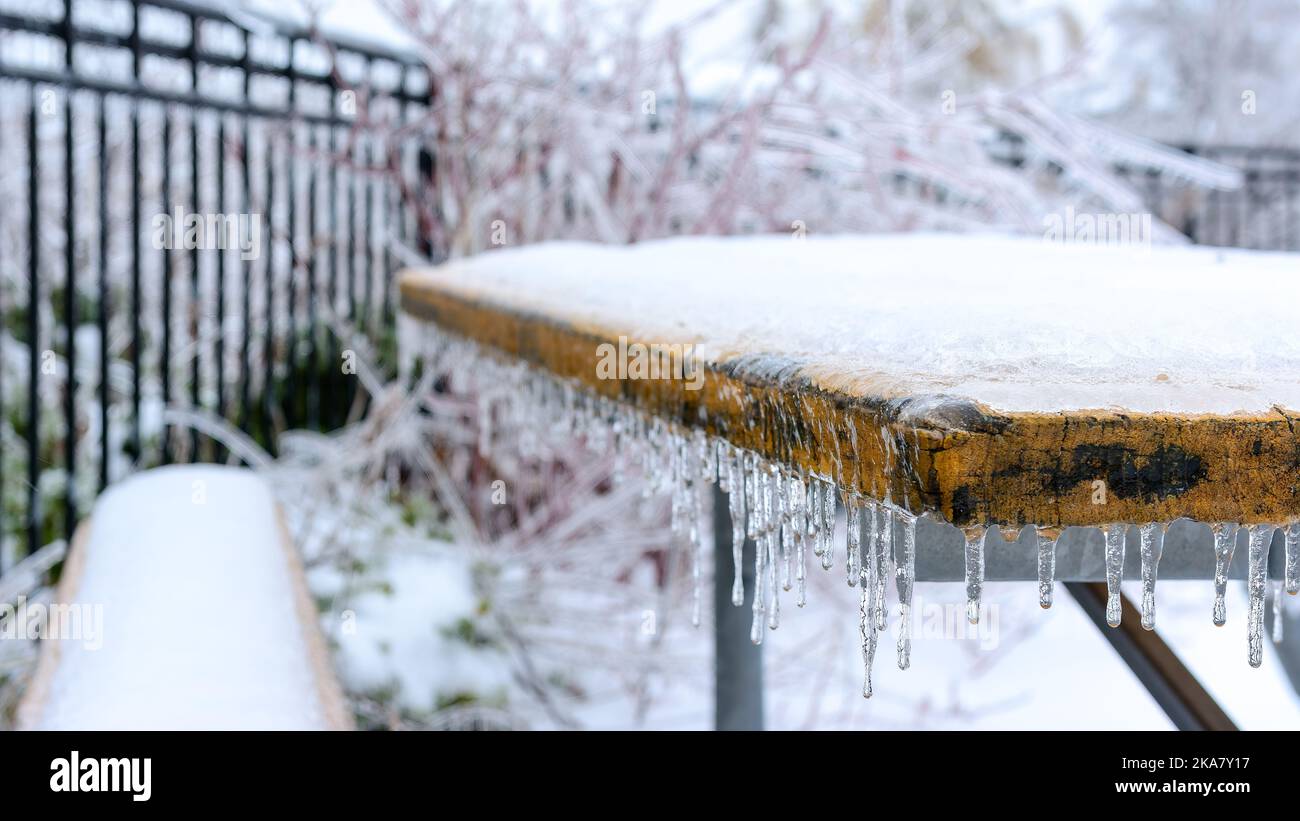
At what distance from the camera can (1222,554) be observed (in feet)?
2.68

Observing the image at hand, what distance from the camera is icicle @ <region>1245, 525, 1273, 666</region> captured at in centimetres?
78

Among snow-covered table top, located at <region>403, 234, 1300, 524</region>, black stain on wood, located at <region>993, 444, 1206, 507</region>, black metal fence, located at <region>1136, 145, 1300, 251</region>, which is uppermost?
black metal fence, located at <region>1136, 145, 1300, 251</region>

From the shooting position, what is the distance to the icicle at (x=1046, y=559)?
0.72 meters

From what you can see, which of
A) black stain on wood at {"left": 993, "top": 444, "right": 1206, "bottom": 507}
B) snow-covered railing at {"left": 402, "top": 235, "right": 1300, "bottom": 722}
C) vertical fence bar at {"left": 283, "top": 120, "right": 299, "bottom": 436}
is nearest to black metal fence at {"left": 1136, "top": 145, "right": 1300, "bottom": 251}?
vertical fence bar at {"left": 283, "top": 120, "right": 299, "bottom": 436}

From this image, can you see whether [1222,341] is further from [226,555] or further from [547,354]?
[226,555]

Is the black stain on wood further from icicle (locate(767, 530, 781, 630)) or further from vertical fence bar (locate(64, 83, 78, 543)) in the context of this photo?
vertical fence bar (locate(64, 83, 78, 543))

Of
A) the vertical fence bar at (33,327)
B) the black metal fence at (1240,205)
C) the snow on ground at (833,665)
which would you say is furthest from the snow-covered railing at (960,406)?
the black metal fence at (1240,205)

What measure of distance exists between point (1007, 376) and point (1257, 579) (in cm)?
26

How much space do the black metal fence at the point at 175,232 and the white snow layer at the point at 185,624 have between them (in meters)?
1.01

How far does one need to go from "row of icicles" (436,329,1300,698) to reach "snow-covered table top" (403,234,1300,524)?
30 mm

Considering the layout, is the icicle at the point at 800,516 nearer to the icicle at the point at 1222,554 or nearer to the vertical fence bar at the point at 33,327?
the icicle at the point at 1222,554

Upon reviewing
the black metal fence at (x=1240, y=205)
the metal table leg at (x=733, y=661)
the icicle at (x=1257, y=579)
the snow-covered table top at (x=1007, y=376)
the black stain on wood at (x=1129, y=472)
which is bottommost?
the metal table leg at (x=733, y=661)
